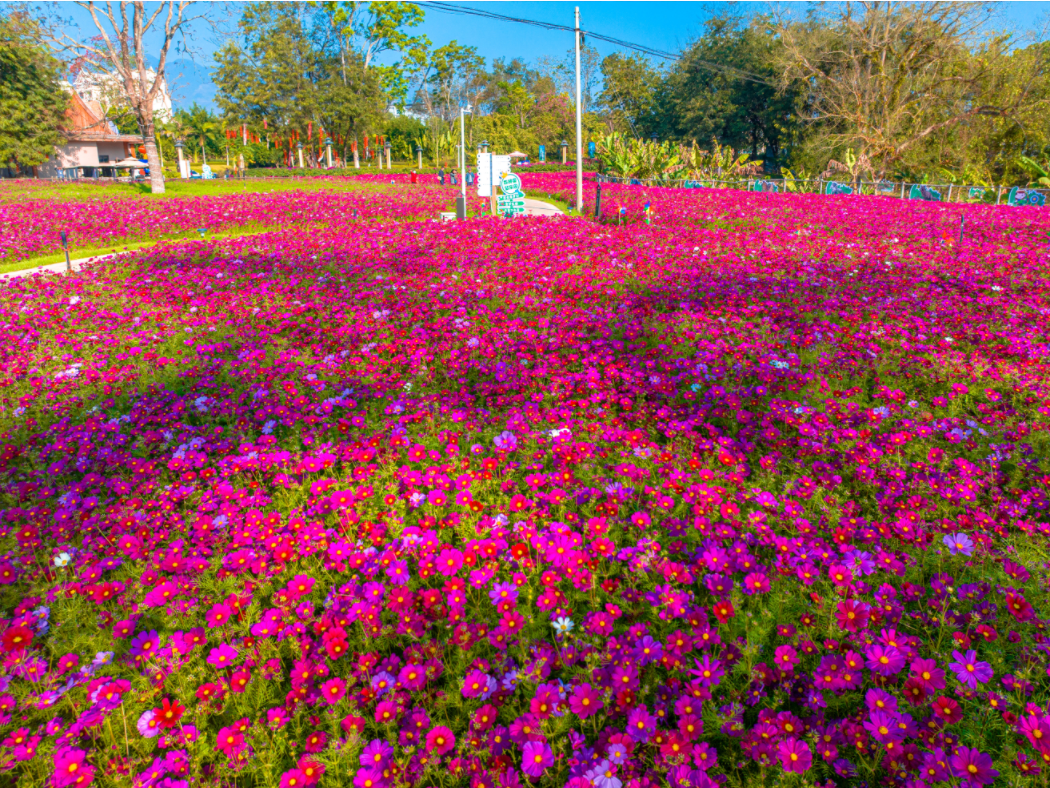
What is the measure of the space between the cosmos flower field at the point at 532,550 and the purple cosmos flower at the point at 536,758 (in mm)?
10

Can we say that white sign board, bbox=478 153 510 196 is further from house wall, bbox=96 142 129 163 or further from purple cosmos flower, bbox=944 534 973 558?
house wall, bbox=96 142 129 163

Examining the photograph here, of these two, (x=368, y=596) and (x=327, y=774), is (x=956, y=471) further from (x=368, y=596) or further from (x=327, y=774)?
(x=327, y=774)

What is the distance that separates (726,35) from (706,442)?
60.2 metres

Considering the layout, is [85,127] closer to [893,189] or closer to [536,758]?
[893,189]

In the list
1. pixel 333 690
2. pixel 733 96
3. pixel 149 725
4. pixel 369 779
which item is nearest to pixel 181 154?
pixel 733 96

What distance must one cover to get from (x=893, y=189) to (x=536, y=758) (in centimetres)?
3419

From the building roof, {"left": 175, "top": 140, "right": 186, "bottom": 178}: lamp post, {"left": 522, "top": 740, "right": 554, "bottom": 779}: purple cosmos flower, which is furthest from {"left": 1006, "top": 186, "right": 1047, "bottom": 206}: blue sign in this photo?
the building roof

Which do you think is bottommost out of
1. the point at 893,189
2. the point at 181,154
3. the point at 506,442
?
the point at 506,442

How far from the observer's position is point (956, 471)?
349 centimetres

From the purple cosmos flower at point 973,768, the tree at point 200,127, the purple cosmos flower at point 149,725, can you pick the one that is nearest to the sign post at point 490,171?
the purple cosmos flower at point 149,725

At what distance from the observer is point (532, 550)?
2.89m

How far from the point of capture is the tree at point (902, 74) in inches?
1193

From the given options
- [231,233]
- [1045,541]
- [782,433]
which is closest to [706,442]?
[782,433]

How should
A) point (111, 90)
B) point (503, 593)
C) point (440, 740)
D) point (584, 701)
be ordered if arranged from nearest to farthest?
1. point (440, 740)
2. point (584, 701)
3. point (503, 593)
4. point (111, 90)
